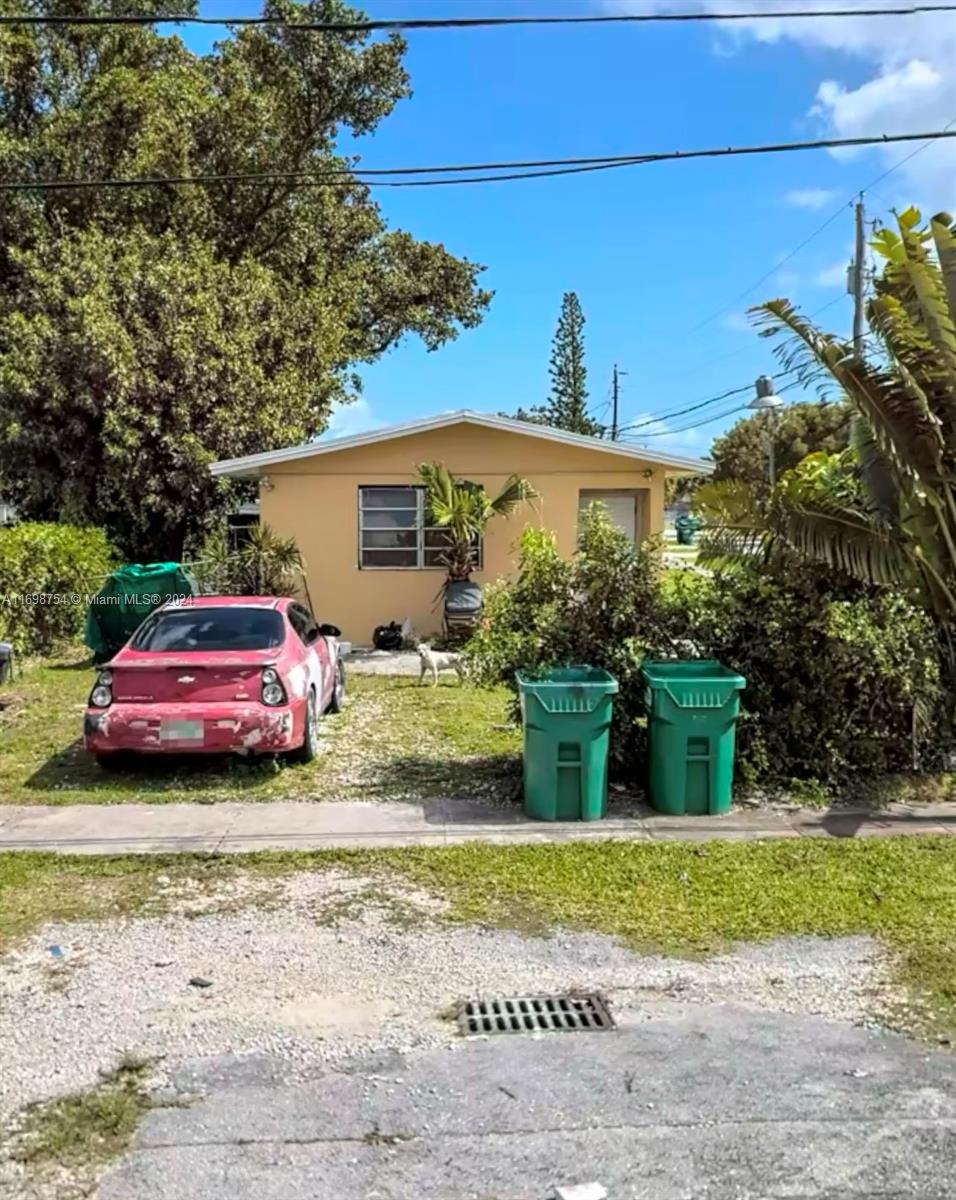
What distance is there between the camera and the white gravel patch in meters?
3.87

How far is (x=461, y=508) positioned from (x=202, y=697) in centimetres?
786

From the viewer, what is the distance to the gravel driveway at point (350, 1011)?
10.7 ft

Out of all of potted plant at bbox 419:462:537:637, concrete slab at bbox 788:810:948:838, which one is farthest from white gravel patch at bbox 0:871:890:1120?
potted plant at bbox 419:462:537:637

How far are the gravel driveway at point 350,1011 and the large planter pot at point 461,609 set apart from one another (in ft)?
30.8

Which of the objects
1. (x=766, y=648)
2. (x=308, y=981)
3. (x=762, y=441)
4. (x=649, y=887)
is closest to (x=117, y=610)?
(x=766, y=648)

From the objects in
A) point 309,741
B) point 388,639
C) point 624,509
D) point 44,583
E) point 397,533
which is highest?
point 624,509

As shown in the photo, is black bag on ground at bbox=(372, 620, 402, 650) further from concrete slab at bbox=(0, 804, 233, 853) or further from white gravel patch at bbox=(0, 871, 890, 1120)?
white gravel patch at bbox=(0, 871, 890, 1120)

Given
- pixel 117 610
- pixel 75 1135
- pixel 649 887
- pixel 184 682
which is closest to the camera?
pixel 75 1135

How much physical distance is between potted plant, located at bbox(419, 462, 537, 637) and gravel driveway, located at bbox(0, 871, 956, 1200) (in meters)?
9.50

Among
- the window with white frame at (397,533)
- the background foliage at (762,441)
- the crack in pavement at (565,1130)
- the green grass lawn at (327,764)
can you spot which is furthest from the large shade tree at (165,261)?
the background foliage at (762,441)

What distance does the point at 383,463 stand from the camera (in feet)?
51.6

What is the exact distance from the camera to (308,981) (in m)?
4.43

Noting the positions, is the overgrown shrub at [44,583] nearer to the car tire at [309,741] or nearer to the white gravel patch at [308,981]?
the car tire at [309,741]

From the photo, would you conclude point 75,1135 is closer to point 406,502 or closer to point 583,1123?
point 583,1123
